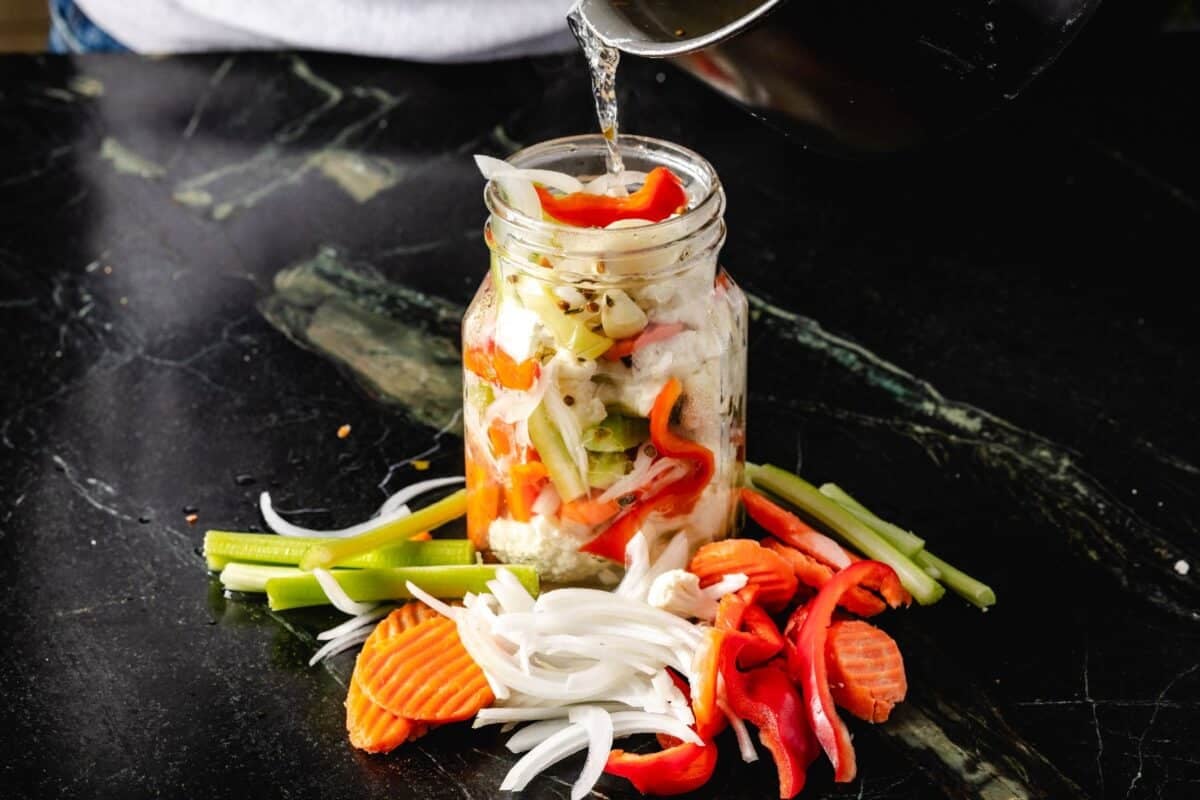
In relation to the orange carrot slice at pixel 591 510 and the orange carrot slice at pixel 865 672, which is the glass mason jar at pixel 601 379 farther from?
the orange carrot slice at pixel 865 672

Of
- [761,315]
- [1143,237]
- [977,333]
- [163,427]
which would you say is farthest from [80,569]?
[1143,237]

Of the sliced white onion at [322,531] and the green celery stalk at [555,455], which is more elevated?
the green celery stalk at [555,455]

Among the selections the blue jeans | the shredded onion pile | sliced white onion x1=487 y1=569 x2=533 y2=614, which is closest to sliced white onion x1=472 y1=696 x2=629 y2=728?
the shredded onion pile

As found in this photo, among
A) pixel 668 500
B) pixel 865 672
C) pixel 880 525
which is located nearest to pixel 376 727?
pixel 668 500

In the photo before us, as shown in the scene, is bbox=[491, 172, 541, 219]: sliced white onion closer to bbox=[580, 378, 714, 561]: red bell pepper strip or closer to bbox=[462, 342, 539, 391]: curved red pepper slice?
bbox=[462, 342, 539, 391]: curved red pepper slice

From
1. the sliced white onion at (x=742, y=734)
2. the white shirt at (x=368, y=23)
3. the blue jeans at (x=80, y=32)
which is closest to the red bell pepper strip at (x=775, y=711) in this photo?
the sliced white onion at (x=742, y=734)

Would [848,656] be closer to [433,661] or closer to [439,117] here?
[433,661]
